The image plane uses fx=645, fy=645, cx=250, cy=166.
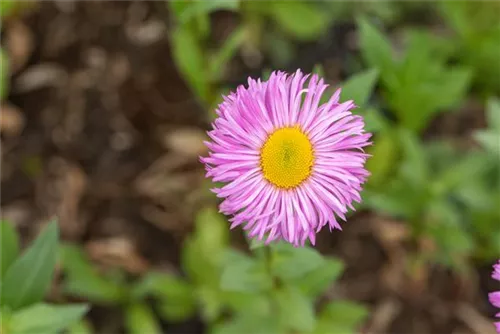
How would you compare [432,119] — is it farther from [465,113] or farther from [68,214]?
[68,214]

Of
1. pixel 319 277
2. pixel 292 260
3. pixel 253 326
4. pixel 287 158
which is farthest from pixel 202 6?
pixel 253 326

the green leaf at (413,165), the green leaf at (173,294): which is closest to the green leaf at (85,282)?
the green leaf at (173,294)

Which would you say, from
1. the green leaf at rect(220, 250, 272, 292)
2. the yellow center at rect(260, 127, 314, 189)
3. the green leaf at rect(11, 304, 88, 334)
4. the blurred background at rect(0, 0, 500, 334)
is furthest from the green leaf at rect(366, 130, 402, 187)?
the green leaf at rect(11, 304, 88, 334)

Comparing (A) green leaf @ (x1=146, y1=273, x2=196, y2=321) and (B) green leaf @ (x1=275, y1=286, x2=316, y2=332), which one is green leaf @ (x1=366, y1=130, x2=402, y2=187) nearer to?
(B) green leaf @ (x1=275, y1=286, x2=316, y2=332)

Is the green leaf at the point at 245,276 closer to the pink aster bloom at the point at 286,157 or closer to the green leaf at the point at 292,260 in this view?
the green leaf at the point at 292,260

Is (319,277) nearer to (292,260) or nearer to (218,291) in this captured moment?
(292,260)

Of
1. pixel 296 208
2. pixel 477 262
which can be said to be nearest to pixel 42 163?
pixel 296 208

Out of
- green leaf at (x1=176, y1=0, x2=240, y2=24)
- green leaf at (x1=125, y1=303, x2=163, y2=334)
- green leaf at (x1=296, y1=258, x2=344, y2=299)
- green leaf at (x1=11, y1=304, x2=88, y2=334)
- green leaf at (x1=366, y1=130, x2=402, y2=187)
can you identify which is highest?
green leaf at (x1=176, y1=0, x2=240, y2=24)
